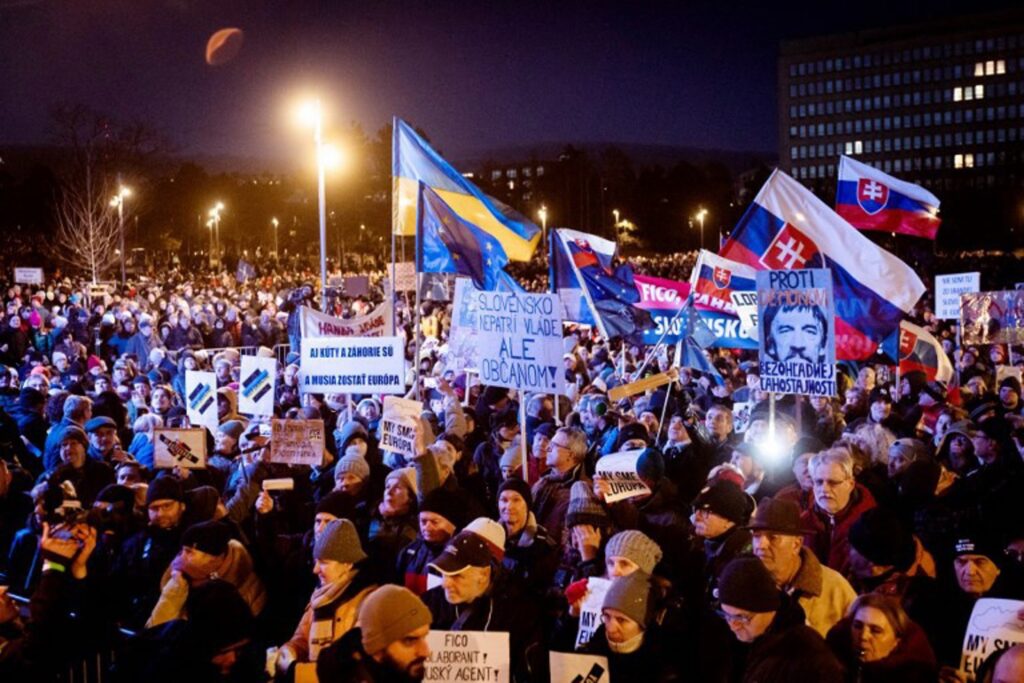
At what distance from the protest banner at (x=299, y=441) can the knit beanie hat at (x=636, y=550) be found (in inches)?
151

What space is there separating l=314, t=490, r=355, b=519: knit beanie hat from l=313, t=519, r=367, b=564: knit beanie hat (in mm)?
927

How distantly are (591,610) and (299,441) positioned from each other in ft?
13.2

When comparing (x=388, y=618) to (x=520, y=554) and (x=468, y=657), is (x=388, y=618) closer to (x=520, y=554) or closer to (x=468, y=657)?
(x=468, y=657)

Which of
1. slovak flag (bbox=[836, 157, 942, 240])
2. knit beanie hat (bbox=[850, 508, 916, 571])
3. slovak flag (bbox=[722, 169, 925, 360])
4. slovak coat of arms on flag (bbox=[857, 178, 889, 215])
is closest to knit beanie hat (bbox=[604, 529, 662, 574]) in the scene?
knit beanie hat (bbox=[850, 508, 916, 571])

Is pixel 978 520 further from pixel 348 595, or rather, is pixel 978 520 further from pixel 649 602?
pixel 348 595

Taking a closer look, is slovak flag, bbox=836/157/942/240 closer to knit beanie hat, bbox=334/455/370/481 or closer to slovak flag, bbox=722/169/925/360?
slovak flag, bbox=722/169/925/360

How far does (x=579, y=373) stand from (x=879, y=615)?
1188 centimetres

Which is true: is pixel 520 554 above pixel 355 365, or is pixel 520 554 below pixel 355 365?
below

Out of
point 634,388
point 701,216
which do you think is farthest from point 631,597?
point 701,216

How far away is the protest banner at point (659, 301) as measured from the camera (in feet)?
50.2

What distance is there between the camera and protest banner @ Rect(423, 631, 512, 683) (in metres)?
4.98

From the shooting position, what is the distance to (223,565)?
5.75 m

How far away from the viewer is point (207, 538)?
5617 millimetres

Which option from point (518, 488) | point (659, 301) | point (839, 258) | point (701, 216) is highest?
point (701, 216)
